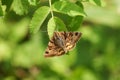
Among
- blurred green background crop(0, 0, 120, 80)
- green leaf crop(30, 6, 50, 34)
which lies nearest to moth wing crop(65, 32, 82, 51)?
green leaf crop(30, 6, 50, 34)

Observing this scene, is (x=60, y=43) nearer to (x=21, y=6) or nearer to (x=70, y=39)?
(x=70, y=39)

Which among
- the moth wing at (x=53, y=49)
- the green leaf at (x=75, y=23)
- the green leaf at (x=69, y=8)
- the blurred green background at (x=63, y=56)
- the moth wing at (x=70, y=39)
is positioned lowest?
the blurred green background at (x=63, y=56)

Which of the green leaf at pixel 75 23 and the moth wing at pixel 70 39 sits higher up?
the green leaf at pixel 75 23

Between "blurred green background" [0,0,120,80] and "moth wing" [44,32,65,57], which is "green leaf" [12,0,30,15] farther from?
"blurred green background" [0,0,120,80]

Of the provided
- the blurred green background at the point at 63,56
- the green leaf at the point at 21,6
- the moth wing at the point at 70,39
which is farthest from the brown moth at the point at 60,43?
the blurred green background at the point at 63,56

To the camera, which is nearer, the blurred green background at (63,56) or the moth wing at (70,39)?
the moth wing at (70,39)

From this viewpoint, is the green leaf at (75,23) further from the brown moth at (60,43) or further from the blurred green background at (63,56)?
the blurred green background at (63,56)

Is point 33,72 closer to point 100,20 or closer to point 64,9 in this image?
point 100,20
